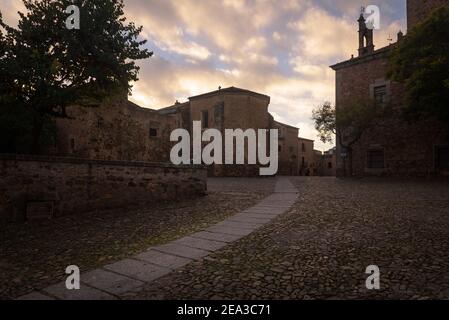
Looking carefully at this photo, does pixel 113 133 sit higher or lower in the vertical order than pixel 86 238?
higher

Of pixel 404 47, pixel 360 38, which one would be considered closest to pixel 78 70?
pixel 404 47

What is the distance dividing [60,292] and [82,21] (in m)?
7.35

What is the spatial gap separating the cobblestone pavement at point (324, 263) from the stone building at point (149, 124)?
917cm

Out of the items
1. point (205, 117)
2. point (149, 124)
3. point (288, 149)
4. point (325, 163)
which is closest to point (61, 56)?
point (149, 124)

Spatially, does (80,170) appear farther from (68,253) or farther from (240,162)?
(240,162)

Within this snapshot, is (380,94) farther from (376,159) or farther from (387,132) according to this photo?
(376,159)

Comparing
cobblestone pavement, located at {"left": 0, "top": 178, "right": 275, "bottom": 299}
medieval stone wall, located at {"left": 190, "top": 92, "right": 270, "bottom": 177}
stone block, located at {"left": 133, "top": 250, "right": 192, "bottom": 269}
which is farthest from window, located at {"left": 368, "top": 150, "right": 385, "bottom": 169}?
stone block, located at {"left": 133, "top": 250, "right": 192, "bottom": 269}

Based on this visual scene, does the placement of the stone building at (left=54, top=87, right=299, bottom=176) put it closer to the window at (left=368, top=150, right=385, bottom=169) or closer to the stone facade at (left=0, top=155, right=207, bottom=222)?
the stone facade at (left=0, top=155, right=207, bottom=222)

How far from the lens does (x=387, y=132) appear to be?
19.7 metres

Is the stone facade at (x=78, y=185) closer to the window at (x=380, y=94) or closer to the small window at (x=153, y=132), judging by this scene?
the small window at (x=153, y=132)

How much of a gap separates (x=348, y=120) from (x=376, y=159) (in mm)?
4125

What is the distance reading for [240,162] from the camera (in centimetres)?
2720

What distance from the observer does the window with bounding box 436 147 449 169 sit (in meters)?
17.6

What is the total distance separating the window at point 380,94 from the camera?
1998cm
